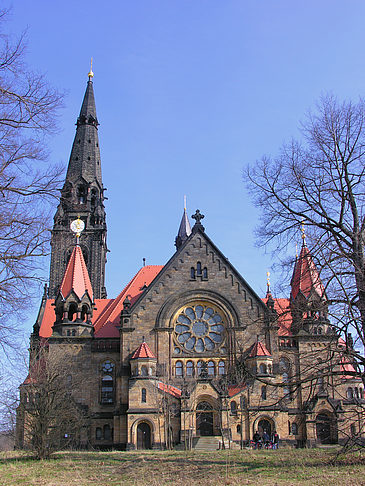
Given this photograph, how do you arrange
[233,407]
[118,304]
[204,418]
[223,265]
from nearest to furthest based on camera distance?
[233,407], [204,418], [223,265], [118,304]

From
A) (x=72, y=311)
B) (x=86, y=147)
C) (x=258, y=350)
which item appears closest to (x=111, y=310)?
(x=72, y=311)

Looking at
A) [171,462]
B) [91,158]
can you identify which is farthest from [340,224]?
[91,158]

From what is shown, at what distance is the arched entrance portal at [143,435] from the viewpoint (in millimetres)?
38062

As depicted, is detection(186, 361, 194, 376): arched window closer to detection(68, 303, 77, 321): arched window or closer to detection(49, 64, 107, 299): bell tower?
detection(68, 303, 77, 321): arched window

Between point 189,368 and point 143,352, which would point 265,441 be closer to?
point 189,368

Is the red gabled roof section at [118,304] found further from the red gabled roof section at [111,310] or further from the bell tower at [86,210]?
the bell tower at [86,210]

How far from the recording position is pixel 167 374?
134ft

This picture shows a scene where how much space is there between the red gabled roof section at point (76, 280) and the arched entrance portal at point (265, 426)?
54.2ft

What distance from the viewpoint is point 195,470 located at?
64.0 ft

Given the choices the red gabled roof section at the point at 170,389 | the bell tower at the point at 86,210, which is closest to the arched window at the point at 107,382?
the red gabled roof section at the point at 170,389

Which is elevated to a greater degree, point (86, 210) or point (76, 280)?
point (86, 210)

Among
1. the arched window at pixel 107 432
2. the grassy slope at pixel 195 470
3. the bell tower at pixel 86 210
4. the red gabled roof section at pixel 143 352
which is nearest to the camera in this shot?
the grassy slope at pixel 195 470

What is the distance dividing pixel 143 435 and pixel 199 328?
8.66 meters

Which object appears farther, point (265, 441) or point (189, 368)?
point (189, 368)
